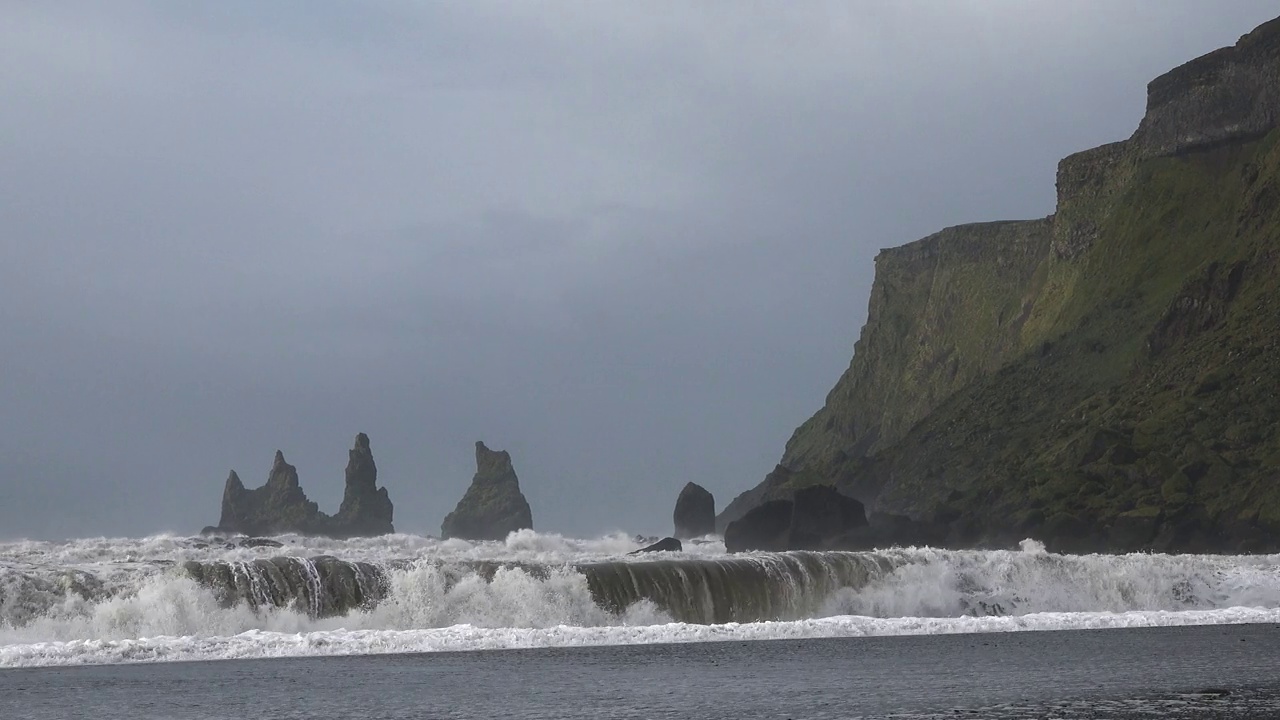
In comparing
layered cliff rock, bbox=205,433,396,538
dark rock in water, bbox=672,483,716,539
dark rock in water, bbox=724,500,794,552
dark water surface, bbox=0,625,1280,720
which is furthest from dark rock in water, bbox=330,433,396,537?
dark water surface, bbox=0,625,1280,720

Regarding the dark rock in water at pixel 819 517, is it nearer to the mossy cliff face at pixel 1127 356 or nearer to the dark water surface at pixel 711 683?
the mossy cliff face at pixel 1127 356

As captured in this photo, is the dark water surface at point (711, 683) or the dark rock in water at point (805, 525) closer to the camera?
the dark water surface at point (711, 683)

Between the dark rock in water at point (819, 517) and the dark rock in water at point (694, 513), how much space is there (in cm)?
4432

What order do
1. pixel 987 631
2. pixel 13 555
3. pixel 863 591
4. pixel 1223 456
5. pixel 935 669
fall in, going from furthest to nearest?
pixel 1223 456 → pixel 13 555 → pixel 863 591 → pixel 987 631 → pixel 935 669

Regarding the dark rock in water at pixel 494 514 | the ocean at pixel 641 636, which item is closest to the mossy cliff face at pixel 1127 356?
the ocean at pixel 641 636

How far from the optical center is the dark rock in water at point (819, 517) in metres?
97.6

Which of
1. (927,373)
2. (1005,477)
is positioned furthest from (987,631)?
(927,373)

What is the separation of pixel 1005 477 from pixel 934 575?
58782 mm

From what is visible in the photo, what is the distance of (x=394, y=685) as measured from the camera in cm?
2481

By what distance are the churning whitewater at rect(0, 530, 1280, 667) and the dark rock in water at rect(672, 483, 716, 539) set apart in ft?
298

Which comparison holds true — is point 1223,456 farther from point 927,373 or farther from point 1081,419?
point 927,373

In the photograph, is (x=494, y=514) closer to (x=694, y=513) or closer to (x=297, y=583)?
(x=694, y=513)

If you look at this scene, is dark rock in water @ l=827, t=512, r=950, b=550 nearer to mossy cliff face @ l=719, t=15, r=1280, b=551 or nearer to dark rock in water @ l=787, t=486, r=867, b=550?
dark rock in water @ l=787, t=486, r=867, b=550

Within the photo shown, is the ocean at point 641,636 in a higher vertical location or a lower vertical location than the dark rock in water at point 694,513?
lower
